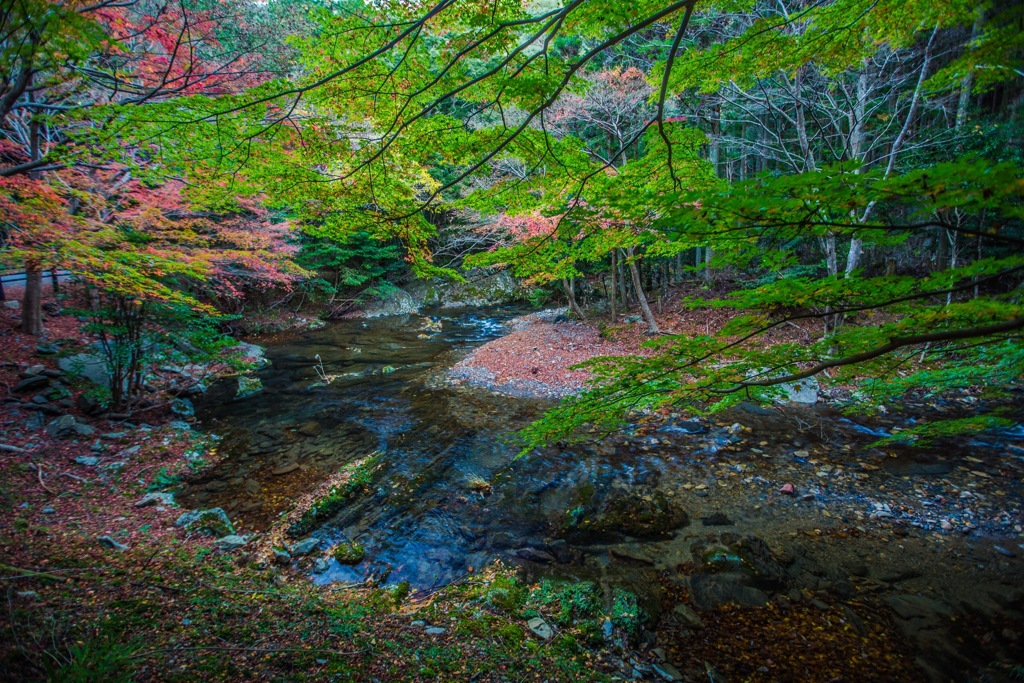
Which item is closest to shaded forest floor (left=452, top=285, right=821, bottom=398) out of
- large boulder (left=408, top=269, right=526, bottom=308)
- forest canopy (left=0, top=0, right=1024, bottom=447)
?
forest canopy (left=0, top=0, right=1024, bottom=447)

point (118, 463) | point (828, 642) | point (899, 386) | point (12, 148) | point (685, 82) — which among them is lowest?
point (828, 642)

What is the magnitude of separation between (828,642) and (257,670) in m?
4.37

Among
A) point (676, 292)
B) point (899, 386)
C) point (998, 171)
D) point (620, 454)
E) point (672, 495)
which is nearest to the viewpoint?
point (998, 171)

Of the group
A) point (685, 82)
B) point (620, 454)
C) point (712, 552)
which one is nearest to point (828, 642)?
point (712, 552)

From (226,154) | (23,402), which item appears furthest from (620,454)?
(23,402)

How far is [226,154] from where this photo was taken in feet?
11.2

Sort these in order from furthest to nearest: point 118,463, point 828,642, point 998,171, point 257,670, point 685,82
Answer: point 118,463 < point 685,82 < point 828,642 < point 257,670 < point 998,171

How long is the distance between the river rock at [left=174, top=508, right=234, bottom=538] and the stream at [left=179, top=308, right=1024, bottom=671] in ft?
0.95

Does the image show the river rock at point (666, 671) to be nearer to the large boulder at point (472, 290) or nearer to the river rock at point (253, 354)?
the river rock at point (253, 354)

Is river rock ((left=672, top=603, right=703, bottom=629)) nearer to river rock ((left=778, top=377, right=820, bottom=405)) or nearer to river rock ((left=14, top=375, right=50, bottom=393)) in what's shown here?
river rock ((left=778, top=377, right=820, bottom=405))

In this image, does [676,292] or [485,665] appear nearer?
[485,665]

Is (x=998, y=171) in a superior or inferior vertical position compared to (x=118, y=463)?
superior

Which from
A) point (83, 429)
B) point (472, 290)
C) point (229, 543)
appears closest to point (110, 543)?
point (229, 543)

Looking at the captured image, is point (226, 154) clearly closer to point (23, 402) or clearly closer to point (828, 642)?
point (828, 642)
